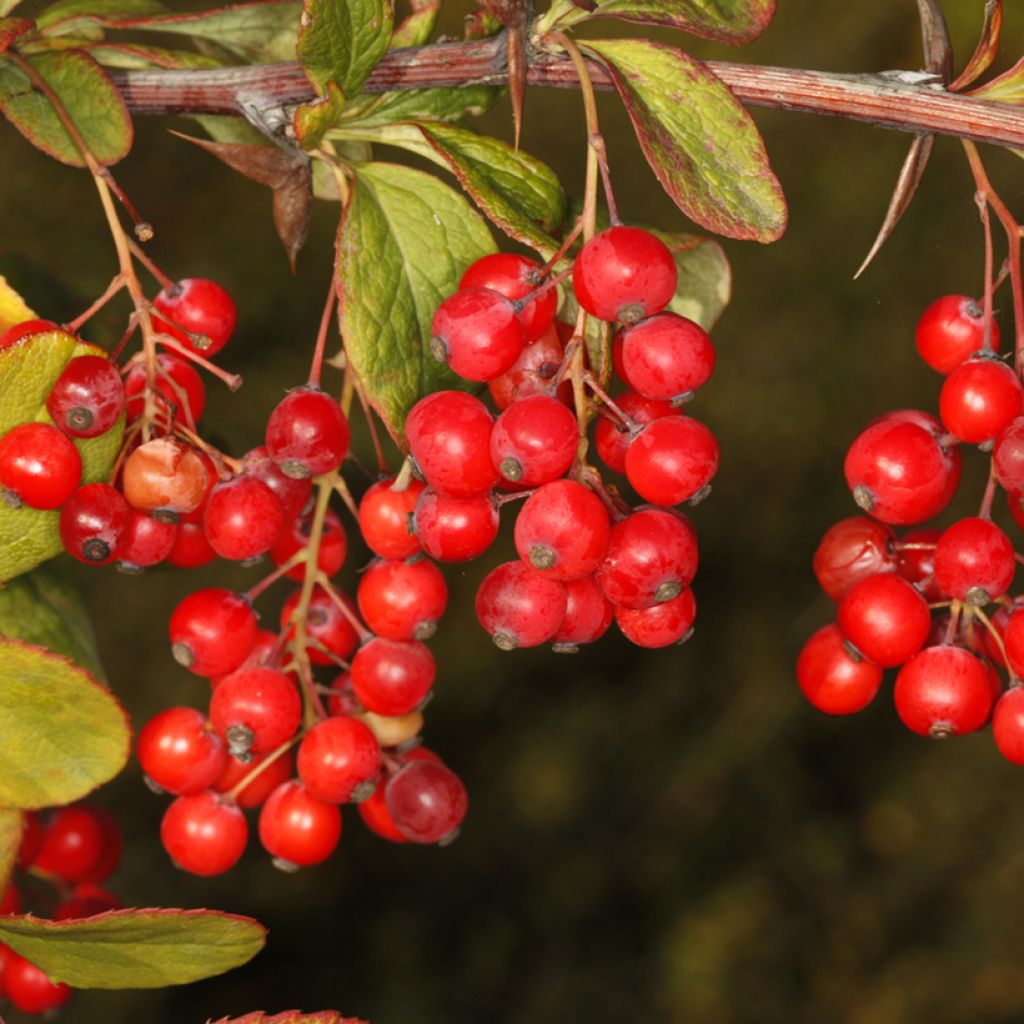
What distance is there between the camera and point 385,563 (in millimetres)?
606

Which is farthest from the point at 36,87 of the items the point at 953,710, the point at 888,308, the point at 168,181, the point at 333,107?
the point at 888,308

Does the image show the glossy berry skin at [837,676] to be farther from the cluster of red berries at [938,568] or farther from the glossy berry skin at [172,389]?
the glossy berry skin at [172,389]

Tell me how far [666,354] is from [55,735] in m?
0.32

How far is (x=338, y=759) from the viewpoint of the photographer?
2.06ft

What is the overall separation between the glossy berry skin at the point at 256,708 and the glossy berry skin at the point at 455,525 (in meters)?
0.16

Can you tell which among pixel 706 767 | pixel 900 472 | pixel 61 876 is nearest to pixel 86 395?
pixel 900 472

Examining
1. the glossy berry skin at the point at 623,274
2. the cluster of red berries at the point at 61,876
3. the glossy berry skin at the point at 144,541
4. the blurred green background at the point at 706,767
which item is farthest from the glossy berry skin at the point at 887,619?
the blurred green background at the point at 706,767

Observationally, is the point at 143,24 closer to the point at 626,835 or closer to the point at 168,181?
the point at 168,181

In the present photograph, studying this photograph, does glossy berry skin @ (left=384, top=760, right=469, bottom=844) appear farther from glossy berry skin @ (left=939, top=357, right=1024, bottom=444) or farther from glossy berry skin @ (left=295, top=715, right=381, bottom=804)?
glossy berry skin @ (left=939, top=357, right=1024, bottom=444)

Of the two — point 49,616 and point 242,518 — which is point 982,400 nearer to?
point 242,518

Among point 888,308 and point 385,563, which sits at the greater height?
point 385,563

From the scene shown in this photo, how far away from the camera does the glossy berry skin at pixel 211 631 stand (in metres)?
0.63

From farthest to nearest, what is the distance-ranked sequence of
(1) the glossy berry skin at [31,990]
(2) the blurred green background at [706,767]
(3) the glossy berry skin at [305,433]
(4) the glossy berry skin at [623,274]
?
(2) the blurred green background at [706,767] < (1) the glossy berry skin at [31,990] < (3) the glossy berry skin at [305,433] < (4) the glossy berry skin at [623,274]

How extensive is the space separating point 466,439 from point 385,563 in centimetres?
14
